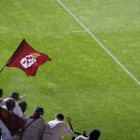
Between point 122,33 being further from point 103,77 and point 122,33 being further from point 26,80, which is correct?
point 26,80

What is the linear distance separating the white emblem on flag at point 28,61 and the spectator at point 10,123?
1684mm

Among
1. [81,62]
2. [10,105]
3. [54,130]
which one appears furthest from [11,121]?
[81,62]

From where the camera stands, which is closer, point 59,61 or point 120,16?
point 59,61

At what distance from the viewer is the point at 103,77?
14.0 meters

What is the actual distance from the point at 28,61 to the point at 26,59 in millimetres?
65

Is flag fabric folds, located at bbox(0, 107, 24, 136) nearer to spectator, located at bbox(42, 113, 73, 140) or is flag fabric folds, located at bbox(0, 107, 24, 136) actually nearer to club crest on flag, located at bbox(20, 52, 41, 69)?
spectator, located at bbox(42, 113, 73, 140)

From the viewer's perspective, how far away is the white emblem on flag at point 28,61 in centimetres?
1094

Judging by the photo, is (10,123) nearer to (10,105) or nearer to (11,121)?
(11,121)

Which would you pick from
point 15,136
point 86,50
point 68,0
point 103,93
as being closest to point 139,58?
point 86,50

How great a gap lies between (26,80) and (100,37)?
3898 mm

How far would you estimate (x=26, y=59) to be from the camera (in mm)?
10961

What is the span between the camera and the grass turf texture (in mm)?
12250

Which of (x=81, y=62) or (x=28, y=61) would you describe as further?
(x=81, y=62)

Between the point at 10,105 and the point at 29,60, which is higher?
the point at 29,60
